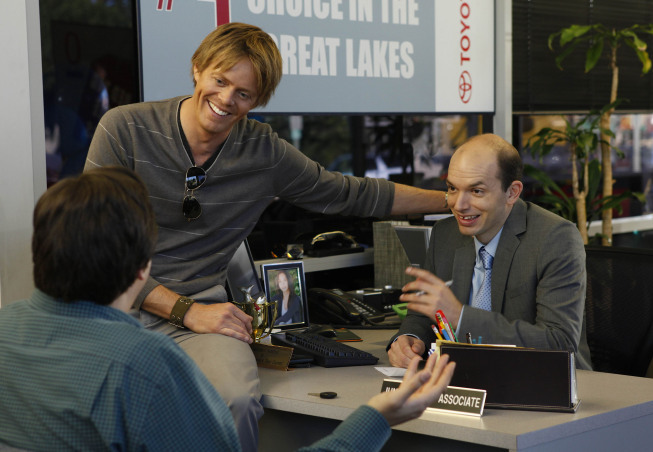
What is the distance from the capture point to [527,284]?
234cm

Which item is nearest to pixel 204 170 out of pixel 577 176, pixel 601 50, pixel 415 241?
pixel 415 241

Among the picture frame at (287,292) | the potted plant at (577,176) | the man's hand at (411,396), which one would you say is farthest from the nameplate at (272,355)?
the potted plant at (577,176)

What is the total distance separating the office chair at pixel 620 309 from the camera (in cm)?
256

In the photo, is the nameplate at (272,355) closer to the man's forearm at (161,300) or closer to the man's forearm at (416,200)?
the man's forearm at (161,300)

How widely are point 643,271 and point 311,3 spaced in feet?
5.45

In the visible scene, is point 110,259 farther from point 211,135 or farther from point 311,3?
point 311,3

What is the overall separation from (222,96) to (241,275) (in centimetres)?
74

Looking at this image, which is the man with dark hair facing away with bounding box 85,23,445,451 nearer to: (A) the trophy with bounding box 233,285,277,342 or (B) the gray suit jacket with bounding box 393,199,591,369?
(A) the trophy with bounding box 233,285,277,342

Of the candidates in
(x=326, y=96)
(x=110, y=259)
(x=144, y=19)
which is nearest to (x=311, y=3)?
(x=326, y=96)

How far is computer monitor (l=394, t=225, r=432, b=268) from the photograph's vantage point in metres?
3.32

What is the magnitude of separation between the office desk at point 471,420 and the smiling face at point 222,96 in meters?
0.70

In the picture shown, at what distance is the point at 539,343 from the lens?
7.16 ft

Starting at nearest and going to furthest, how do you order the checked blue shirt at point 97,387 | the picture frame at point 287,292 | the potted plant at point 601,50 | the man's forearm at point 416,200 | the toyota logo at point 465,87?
the checked blue shirt at point 97,387 < the man's forearm at point 416,200 < the picture frame at point 287,292 < the toyota logo at point 465,87 < the potted plant at point 601,50

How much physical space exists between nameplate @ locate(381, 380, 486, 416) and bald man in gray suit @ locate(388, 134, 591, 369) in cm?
38
